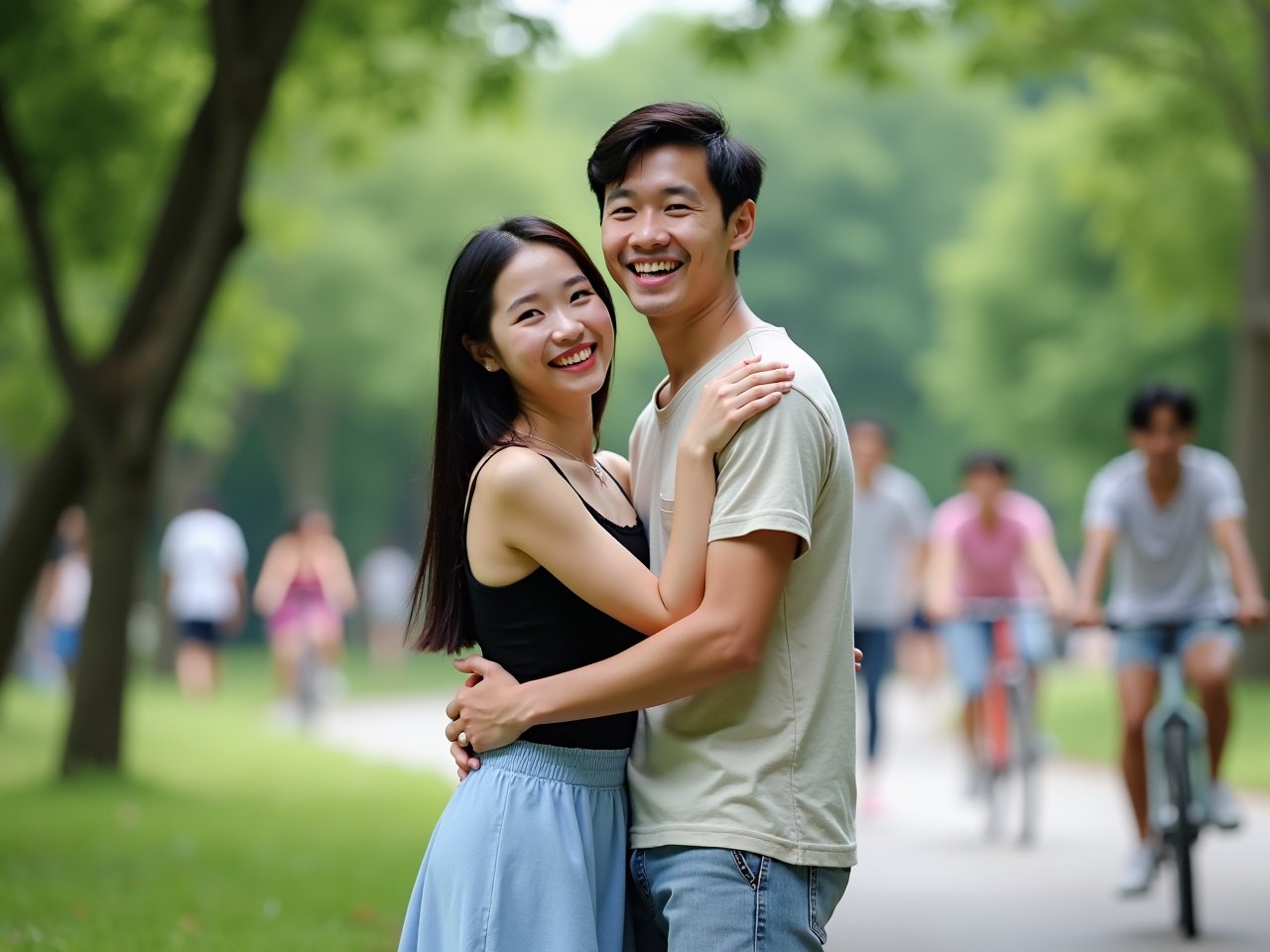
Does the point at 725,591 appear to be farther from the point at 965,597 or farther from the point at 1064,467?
the point at 1064,467

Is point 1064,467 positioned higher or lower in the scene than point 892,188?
lower

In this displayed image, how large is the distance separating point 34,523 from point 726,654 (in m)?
9.96

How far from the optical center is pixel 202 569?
67.2 ft

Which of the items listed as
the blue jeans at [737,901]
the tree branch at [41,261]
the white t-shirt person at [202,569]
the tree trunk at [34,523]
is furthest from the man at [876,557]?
the white t-shirt person at [202,569]

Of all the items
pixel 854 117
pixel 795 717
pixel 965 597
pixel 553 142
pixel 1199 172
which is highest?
pixel 854 117

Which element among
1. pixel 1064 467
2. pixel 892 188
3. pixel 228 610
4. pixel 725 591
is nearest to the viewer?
pixel 725 591

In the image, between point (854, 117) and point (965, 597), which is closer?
point (965, 597)

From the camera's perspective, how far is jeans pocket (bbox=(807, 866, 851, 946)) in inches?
139

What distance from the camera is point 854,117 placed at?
49.2 metres

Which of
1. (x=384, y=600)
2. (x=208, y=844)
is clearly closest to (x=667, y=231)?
(x=208, y=844)

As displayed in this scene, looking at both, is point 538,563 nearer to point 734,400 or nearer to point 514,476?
point 514,476

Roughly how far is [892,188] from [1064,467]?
16.9m

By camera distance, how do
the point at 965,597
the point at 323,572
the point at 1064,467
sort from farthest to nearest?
the point at 1064,467 → the point at 323,572 → the point at 965,597

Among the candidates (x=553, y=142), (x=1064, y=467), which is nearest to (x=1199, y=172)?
(x=1064, y=467)
